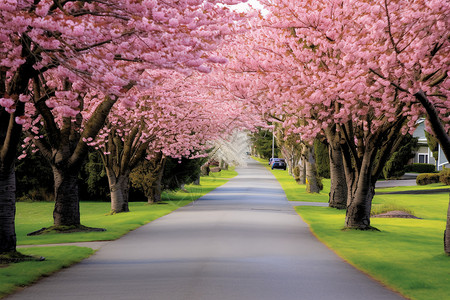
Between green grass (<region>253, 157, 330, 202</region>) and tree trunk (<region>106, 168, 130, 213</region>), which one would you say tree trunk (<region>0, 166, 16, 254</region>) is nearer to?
tree trunk (<region>106, 168, 130, 213</region>)

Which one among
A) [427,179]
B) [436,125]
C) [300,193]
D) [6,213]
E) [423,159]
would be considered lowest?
[300,193]

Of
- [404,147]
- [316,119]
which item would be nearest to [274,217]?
[316,119]

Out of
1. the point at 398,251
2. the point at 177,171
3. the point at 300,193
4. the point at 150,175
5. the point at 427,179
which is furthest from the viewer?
the point at 427,179

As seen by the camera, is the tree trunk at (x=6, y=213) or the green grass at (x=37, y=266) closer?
the green grass at (x=37, y=266)

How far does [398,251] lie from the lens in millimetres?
14992

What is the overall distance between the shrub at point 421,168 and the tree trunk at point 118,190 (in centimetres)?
5272

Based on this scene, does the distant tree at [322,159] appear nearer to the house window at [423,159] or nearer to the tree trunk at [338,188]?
the tree trunk at [338,188]

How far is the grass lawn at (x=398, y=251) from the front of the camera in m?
10.4

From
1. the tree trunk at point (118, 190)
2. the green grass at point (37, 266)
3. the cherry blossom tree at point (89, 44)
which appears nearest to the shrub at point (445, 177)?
the tree trunk at point (118, 190)

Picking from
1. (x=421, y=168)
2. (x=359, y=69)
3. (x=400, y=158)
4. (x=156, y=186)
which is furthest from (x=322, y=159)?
(x=359, y=69)

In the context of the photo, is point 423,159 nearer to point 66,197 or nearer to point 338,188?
point 338,188

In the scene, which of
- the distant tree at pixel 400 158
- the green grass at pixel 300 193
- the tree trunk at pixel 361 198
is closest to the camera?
the tree trunk at pixel 361 198

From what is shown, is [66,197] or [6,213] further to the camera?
[66,197]

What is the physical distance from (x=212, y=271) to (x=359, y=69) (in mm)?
6713
